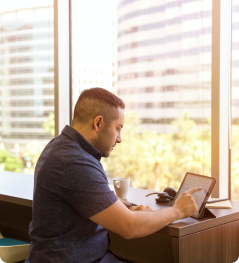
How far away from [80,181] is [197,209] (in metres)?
0.53

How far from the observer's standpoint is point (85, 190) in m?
1.24

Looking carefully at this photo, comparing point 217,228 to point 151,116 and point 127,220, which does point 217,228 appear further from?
point 151,116

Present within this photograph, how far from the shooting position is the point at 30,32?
345 centimetres

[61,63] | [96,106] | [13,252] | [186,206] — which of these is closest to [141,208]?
[186,206]

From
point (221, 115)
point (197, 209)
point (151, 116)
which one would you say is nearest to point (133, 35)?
point (151, 116)

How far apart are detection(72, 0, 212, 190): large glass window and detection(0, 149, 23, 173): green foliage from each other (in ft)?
Result: 3.67

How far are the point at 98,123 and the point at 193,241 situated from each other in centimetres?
63

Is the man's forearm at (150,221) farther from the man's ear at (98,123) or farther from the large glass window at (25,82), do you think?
the large glass window at (25,82)

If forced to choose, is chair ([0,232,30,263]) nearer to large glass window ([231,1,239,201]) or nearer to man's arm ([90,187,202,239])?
man's arm ([90,187,202,239])

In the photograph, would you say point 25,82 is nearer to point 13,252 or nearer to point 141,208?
point 13,252

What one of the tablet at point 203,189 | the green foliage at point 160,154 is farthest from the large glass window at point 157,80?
the tablet at point 203,189

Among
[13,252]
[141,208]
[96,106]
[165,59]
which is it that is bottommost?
[13,252]

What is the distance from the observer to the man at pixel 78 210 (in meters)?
1.25

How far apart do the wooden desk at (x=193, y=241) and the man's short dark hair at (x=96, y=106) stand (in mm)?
525
